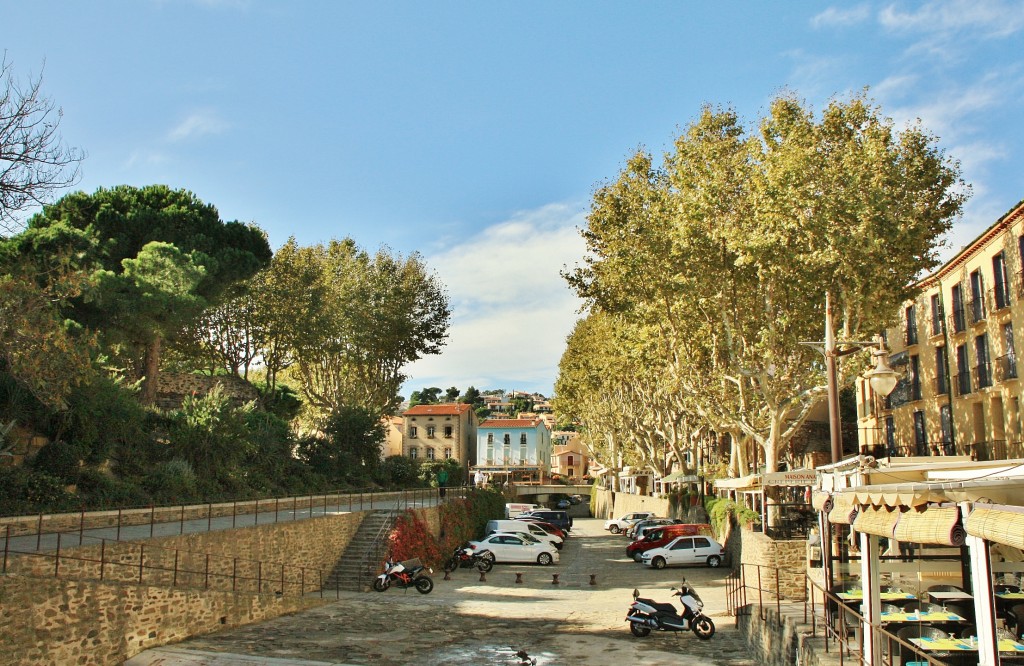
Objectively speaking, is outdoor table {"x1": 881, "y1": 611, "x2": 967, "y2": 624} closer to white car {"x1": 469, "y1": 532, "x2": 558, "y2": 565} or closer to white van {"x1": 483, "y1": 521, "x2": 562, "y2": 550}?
white car {"x1": 469, "y1": 532, "x2": 558, "y2": 565}

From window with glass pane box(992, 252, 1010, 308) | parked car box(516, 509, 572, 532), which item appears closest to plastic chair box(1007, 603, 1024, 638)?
window with glass pane box(992, 252, 1010, 308)

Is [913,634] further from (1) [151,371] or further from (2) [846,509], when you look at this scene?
(1) [151,371]

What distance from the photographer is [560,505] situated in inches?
3098

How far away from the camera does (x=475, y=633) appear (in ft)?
60.8

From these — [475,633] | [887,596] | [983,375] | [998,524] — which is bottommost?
[475,633]

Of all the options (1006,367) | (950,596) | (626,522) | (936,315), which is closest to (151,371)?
(626,522)

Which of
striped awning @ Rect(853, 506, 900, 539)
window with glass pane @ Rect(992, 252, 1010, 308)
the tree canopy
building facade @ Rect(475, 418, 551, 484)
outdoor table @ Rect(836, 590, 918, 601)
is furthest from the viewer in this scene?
building facade @ Rect(475, 418, 551, 484)

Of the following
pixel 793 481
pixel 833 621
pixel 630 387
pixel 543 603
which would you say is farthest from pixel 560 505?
pixel 833 621

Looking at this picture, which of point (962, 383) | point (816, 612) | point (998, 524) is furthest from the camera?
point (962, 383)

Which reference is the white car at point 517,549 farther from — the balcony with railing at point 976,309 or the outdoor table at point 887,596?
the outdoor table at point 887,596

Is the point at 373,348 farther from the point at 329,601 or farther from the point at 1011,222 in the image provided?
the point at 1011,222

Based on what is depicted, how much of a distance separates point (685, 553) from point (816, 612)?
16.7 metres

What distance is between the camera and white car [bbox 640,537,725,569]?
31.5 meters

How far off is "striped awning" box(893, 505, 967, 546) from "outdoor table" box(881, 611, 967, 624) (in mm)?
4065
